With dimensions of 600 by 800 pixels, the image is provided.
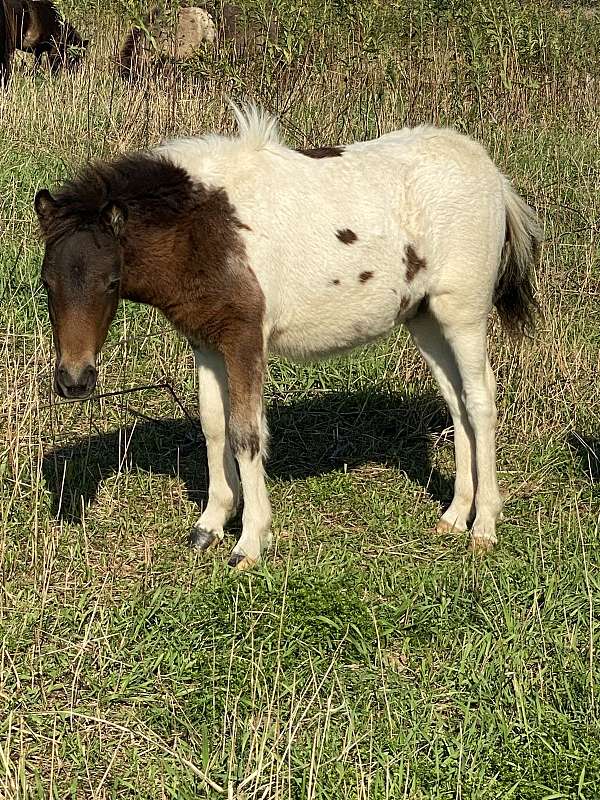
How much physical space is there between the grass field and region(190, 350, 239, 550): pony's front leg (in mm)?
171

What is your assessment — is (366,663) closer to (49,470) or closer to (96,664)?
(96,664)

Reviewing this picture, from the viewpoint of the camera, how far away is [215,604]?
14.7 ft

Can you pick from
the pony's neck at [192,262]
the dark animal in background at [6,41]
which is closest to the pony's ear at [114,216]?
the pony's neck at [192,262]

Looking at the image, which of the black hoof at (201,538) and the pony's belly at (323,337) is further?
the black hoof at (201,538)

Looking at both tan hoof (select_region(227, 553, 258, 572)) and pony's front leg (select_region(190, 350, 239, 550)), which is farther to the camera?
pony's front leg (select_region(190, 350, 239, 550))

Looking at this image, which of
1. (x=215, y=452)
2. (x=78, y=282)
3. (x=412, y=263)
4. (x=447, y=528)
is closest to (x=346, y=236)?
(x=412, y=263)

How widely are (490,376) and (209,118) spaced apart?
482 cm

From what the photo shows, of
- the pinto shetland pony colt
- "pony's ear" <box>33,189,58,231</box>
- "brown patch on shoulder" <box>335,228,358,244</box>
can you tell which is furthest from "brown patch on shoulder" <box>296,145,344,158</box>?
"pony's ear" <box>33,189,58,231</box>

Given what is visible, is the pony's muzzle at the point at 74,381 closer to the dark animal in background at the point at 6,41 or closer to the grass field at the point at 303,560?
the grass field at the point at 303,560

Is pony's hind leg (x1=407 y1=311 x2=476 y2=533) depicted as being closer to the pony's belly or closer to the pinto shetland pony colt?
the pinto shetland pony colt

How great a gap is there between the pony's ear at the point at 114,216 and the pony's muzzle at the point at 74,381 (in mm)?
640

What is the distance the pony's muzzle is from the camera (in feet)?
14.1

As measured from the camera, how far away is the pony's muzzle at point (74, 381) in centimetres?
429

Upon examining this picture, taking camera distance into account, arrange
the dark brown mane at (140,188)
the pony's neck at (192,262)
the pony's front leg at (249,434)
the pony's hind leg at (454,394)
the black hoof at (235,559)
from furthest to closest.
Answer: the pony's hind leg at (454,394) → the black hoof at (235,559) → the pony's front leg at (249,434) → the pony's neck at (192,262) → the dark brown mane at (140,188)
